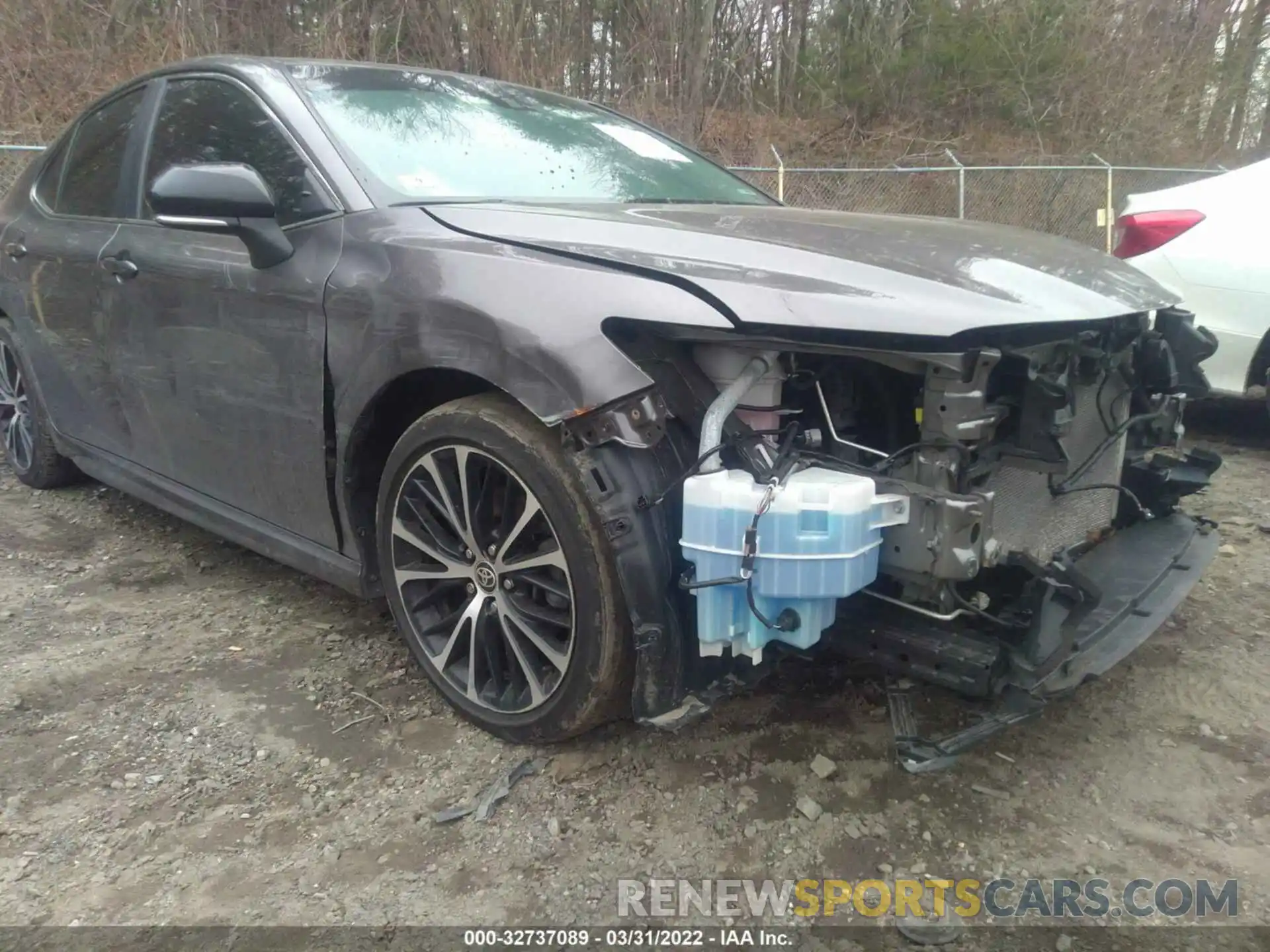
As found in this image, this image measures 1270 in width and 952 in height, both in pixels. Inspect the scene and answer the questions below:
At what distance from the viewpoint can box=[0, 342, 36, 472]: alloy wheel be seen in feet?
14.0

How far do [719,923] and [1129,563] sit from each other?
144 centimetres

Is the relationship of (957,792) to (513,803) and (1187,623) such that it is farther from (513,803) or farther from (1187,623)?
(1187,623)

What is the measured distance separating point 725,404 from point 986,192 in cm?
1085

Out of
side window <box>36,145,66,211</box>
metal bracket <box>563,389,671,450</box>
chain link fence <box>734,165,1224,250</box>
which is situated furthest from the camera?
chain link fence <box>734,165,1224,250</box>

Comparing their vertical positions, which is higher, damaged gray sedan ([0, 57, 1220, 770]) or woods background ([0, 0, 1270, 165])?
woods background ([0, 0, 1270, 165])

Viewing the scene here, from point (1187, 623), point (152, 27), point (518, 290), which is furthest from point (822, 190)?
point (518, 290)

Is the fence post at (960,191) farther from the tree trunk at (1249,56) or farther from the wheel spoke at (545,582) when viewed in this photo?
the wheel spoke at (545,582)

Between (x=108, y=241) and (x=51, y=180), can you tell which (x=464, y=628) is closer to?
(x=108, y=241)

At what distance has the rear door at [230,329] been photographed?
2.54 meters

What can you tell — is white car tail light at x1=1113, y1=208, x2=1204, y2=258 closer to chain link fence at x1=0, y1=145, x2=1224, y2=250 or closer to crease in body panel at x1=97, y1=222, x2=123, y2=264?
crease in body panel at x1=97, y1=222, x2=123, y2=264

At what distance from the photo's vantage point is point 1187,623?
3.01 meters

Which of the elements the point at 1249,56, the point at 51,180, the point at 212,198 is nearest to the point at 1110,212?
the point at 1249,56

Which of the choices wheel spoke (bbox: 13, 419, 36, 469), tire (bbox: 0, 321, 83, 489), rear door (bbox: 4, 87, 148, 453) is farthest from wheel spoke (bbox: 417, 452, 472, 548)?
wheel spoke (bbox: 13, 419, 36, 469)

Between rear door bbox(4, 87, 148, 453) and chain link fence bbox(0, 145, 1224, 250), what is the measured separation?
8.26 m
